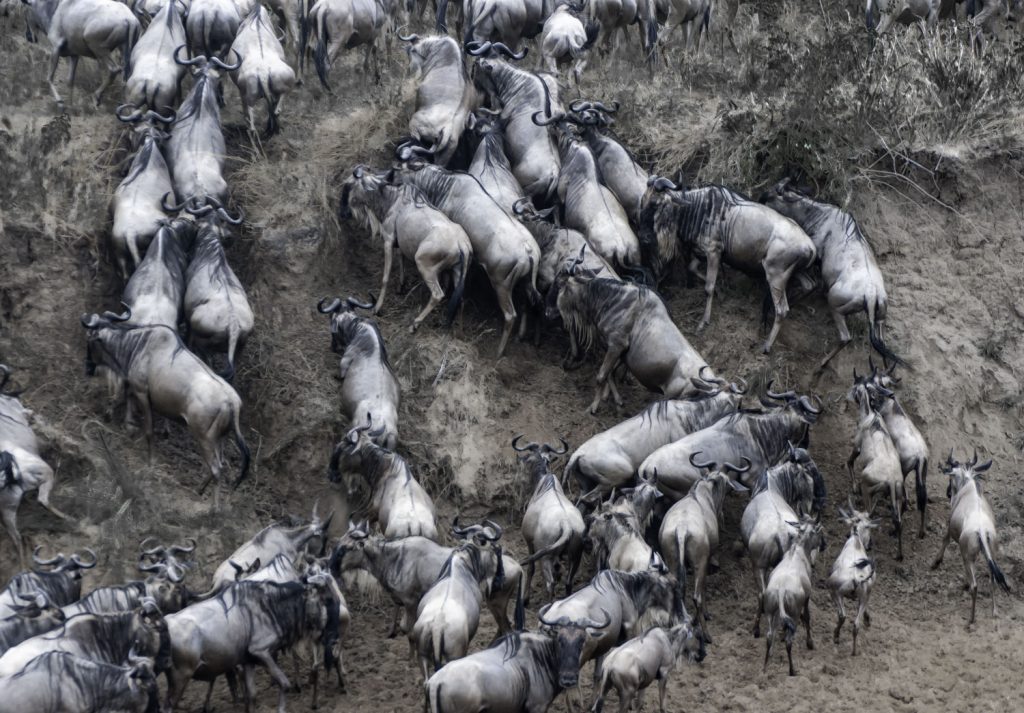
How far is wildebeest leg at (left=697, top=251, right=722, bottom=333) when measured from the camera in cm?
1362

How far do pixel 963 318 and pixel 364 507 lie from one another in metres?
5.35

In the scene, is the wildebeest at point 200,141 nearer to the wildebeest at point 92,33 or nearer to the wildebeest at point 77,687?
the wildebeest at point 92,33

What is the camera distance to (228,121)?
48.8 feet

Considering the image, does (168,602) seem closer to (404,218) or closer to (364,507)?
(364,507)

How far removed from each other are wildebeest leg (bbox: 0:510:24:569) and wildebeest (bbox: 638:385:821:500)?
4.23 meters

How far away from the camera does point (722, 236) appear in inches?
538

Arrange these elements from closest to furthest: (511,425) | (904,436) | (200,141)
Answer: (904,436)
(511,425)
(200,141)

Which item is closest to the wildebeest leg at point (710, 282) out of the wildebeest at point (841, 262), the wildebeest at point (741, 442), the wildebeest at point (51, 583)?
the wildebeest at point (841, 262)

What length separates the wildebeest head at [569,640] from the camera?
9672mm

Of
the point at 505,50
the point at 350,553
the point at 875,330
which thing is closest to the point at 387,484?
the point at 350,553

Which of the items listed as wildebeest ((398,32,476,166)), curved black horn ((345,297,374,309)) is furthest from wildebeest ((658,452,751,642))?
wildebeest ((398,32,476,166))

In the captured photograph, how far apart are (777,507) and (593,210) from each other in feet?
11.4

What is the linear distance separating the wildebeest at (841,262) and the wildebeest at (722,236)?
20cm

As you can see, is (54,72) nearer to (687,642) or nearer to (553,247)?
(553,247)
